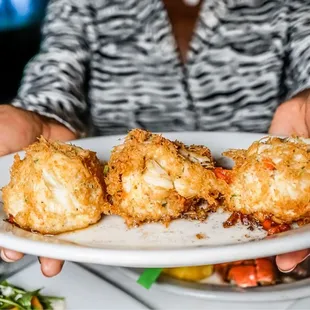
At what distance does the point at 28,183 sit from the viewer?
3.77ft

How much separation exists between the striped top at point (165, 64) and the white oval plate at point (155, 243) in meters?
0.53

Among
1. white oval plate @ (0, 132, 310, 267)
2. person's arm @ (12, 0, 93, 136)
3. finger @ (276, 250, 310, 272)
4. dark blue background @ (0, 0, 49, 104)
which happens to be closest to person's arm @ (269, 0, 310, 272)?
white oval plate @ (0, 132, 310, 267)

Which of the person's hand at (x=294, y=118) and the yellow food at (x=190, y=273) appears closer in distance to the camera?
the yellow food at (x=190, y=273)

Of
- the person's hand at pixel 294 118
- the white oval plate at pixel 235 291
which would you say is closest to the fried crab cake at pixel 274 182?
the white oval plate at pixel 235 291

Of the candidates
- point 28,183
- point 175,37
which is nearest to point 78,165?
point 28,183

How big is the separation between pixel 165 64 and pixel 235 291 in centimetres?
89

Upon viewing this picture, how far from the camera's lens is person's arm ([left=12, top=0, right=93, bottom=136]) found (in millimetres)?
1730

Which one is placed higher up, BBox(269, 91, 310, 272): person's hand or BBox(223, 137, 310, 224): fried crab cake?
BBox(223, 137, 310, 224): fried crab cake

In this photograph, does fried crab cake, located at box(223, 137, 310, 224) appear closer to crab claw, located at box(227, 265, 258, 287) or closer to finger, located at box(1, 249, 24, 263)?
crab claw, located at box(227, 265, 258, 287)

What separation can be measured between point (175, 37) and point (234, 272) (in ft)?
3.05

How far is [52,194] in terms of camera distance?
1135 mm

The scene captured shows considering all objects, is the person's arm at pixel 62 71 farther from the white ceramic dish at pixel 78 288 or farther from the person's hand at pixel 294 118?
the person's hand at pixel 294 118

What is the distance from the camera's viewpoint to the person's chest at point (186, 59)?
1911mm

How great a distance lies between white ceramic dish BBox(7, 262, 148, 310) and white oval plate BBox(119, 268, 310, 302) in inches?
3.8
